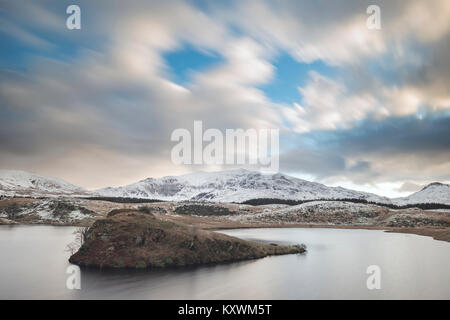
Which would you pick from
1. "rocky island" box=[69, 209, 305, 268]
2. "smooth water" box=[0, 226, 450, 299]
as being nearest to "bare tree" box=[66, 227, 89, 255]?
"rocky island" box=[69, 209, 305, 268]

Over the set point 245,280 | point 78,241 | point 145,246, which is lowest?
point 78,241

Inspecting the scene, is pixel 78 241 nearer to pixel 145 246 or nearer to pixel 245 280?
pixel 145 246

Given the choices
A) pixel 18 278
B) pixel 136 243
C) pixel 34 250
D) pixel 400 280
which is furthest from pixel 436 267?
pixel 34 250

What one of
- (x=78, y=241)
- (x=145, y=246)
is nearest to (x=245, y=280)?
(x=145, y=246)

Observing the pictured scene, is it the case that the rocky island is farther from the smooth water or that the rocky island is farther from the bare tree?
the smooth water

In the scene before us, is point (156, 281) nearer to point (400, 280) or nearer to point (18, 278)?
point (18, 278)

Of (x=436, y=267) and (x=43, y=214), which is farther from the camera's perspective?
(x=43, y=214)
